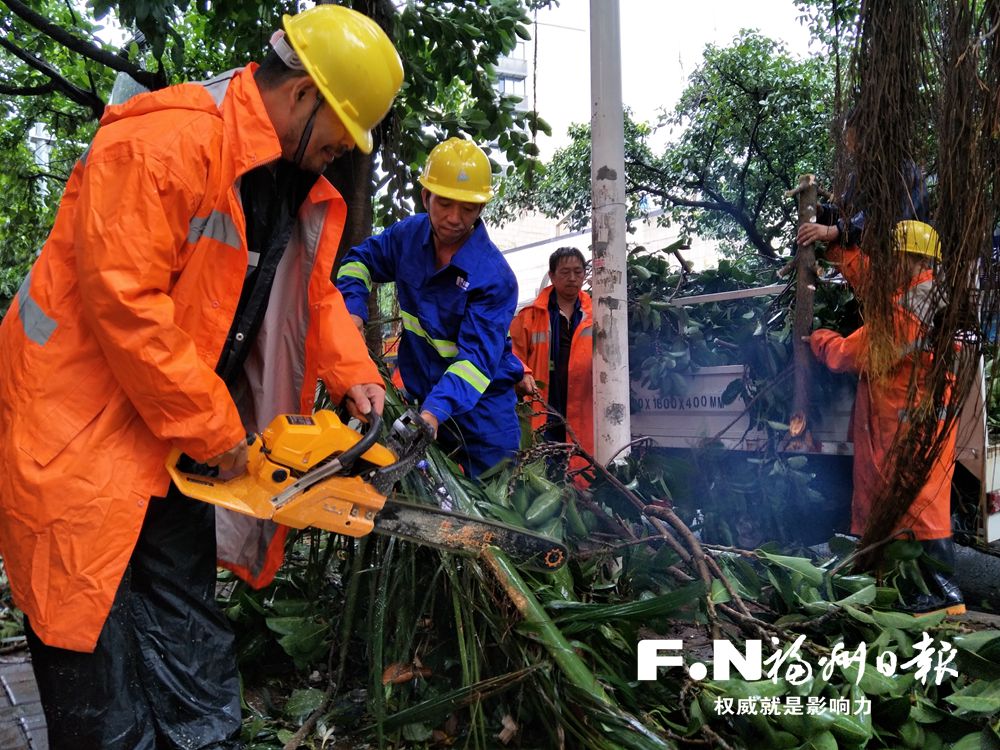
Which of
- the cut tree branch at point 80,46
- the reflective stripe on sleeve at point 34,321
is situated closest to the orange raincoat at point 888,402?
the reflective stripe on sleeve at point 34,321

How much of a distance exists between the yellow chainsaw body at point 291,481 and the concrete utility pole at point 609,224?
5.01ft

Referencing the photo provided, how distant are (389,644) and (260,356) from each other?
1.03 meters

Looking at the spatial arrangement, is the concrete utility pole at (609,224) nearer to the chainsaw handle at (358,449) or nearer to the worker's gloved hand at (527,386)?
the worker's gloved hand at (527,386)

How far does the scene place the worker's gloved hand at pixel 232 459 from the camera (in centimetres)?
174

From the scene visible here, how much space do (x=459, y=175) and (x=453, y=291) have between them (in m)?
0.47

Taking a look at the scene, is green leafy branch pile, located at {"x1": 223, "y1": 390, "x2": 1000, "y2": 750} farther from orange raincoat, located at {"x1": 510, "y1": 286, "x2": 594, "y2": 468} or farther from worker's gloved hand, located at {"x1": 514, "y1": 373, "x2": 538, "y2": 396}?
orange raincoat, located at {"x1": 510, "y1": 286, "x2": 594, "y2": 468}

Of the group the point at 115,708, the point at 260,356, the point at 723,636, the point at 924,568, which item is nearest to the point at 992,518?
the point at 924,568

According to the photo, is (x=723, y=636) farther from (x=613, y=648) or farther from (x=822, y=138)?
(x=822, y=138)

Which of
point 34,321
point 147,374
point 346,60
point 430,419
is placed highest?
point 346,60

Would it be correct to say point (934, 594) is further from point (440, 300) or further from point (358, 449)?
point (358, 449)

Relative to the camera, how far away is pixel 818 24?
356 inches

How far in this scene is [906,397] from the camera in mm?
2771

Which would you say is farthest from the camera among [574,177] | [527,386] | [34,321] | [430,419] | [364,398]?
[574,177]

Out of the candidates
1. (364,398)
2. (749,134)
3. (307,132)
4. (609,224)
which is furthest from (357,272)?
(749,134)
